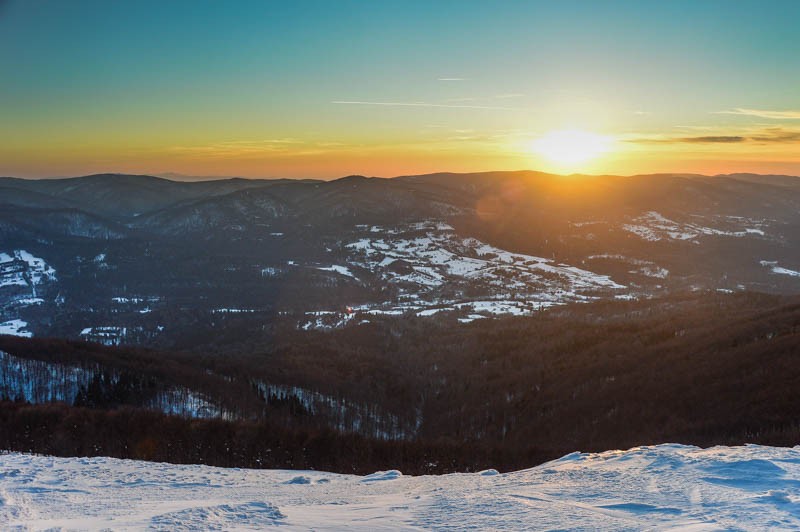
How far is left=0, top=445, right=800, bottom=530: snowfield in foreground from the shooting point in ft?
63.1

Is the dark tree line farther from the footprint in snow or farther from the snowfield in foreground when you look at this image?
the footprint in snow

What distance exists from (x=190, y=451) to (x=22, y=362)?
94.5 m

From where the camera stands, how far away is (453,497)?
22969mm

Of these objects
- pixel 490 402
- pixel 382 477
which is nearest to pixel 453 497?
pixel 382 477

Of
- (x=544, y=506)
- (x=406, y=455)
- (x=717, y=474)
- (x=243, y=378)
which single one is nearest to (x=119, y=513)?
(x=544, y=506)

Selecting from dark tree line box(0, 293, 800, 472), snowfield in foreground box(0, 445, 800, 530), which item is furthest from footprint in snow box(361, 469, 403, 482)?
dark tree line box(0, 293, 800, 472)

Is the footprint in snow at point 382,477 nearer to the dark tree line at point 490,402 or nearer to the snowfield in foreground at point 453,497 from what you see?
the snowfield in foreground at point 453,497

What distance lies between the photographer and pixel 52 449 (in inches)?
2255

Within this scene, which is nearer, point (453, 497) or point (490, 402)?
point (453, 497)

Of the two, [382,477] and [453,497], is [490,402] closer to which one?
[382,477]

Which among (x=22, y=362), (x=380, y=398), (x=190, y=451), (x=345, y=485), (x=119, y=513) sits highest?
(x=119, y=513)

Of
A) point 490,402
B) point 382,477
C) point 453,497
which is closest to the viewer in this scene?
point 453,497

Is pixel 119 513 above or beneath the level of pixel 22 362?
above

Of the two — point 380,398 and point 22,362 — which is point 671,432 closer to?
point 380,398
